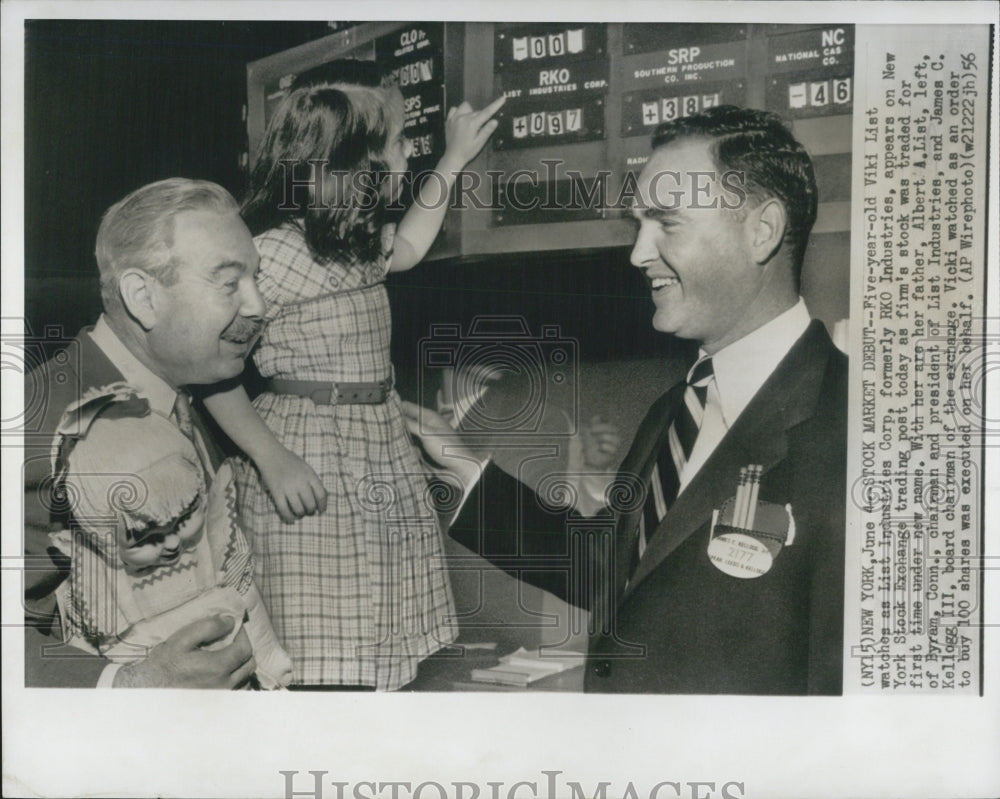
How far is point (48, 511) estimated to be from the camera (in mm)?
3051

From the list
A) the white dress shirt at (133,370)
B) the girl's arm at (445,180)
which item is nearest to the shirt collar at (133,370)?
the white dress shirt at (133,370)

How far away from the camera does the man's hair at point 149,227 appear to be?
2980 millimetres

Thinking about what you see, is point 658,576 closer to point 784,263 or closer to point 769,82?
point 784,263

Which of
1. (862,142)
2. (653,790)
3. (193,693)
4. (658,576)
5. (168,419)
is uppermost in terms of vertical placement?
(862,142)

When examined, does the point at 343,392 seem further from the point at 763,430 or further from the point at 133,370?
the point at 763,430

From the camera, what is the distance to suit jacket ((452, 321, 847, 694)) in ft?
9.74

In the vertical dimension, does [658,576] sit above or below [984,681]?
above

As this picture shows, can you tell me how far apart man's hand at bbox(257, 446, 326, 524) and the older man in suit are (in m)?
0.18

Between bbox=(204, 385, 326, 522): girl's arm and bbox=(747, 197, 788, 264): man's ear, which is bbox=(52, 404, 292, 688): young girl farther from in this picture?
bbox=(747, 197, 788, 264): man's ear

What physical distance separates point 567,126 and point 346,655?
5.33 ft

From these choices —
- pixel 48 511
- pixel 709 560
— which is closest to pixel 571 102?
pixel 709 560

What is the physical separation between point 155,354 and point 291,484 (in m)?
0.54

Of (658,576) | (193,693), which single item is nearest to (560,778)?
(658,576)

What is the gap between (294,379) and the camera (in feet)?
9.84
